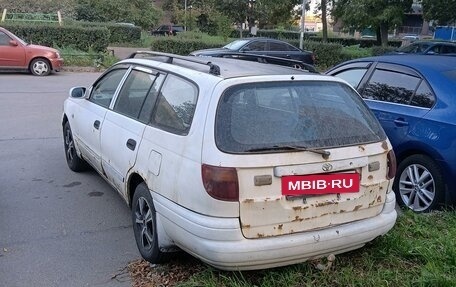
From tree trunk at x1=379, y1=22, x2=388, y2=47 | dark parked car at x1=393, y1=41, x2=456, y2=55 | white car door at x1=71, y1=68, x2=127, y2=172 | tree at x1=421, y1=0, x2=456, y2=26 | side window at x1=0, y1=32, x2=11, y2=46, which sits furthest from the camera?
tree trunk at x1=379, y1=22, x2=388, y2=47

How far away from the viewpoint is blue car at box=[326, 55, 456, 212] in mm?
4383

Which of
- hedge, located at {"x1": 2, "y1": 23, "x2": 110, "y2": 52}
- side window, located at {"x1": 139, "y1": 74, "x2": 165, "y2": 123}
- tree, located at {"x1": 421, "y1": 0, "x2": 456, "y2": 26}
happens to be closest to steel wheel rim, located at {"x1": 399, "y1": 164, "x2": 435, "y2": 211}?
side window, located at {"x1": 139, "y1": 74, "x2": 165, "y2": 123}

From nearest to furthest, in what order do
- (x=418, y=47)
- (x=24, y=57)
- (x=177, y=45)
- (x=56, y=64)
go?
1. (x=24, y=57)
2. (x=56, y=64)
3. (x=418, y=47)
4. (x=177, y=45)

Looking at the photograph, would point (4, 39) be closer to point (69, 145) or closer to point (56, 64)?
point (56, 64)

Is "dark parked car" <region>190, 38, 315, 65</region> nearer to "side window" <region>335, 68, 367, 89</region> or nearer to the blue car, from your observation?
"side window" <region>335, 68, 367, 89</region>

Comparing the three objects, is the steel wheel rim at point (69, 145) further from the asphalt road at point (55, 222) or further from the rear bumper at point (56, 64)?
the rear bumper at point (56, 64)

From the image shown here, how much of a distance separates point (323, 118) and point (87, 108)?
2.83 meters

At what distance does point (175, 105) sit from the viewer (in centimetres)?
350

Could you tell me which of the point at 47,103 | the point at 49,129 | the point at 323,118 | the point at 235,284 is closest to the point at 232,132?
the point at 323,118

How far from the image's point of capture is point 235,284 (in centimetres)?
309

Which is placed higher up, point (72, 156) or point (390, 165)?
point (390, 165)

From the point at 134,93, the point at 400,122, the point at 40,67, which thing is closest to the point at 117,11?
the point at 40,67

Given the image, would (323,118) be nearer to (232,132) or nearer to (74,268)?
(232,132)

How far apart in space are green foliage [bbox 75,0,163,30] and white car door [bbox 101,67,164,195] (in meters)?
34.6
